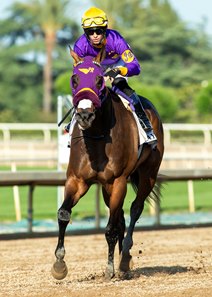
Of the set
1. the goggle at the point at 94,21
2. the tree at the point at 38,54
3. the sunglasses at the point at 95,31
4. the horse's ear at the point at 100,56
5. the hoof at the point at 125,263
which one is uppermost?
the tree at the point at 38,54

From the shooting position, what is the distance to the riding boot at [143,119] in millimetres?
8418

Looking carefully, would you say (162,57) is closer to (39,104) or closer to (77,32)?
(77,32)

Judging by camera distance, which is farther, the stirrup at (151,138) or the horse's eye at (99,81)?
the stirrup at (151,138)

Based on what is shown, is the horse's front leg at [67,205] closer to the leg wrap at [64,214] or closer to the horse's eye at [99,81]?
the leg wrap at [64,214]

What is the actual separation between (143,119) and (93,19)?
125 centimetres

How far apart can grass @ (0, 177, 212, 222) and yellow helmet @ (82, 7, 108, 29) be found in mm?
8920

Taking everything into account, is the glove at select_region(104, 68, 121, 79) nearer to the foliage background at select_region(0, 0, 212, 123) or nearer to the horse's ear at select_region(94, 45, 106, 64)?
the horse's ear at select_region(94, 45, 106, 64)

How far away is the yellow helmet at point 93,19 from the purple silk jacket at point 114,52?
22cm

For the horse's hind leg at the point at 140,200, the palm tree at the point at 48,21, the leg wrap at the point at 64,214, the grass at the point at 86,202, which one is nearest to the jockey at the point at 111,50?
the horse's hind leg at the point at 140,200

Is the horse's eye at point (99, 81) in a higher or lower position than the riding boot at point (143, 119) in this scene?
higher

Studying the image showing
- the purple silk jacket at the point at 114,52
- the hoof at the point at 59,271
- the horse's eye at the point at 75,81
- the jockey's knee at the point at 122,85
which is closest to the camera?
the horse's eye at the point at 75,81

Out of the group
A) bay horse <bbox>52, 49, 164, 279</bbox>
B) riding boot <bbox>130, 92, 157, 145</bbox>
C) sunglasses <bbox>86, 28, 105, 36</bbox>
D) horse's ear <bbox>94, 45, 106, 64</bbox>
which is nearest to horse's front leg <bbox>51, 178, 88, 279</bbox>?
bay horse <bbox>52, 49, 164, 279</bbox>

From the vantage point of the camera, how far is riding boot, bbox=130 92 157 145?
8418 mm

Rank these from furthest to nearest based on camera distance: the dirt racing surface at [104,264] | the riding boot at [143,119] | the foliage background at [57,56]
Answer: the foliage background at [57,56]
the riding boot at [143,119]
the dirt racing surface at [104,264]
